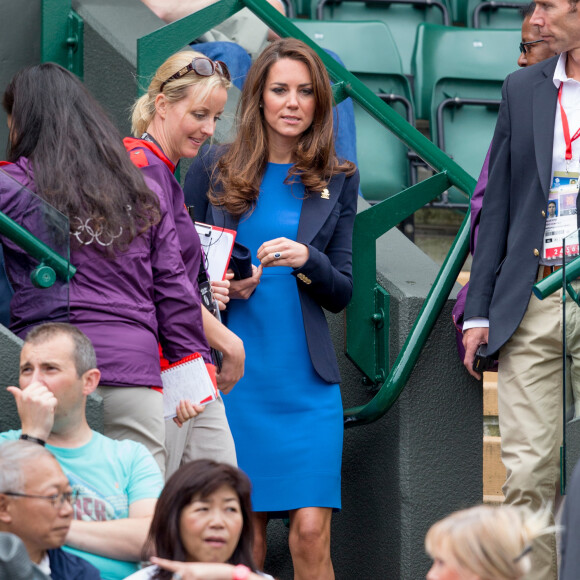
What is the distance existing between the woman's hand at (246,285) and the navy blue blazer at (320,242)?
13 centimetres

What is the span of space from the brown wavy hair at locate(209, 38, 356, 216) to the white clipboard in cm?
28

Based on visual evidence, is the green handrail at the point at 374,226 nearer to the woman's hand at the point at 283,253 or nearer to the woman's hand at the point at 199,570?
the woman's hand at the point at 283,253

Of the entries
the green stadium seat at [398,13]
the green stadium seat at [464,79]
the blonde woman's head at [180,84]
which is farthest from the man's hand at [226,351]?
the green stadium seat at [398,13]

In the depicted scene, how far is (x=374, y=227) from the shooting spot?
4855 millimetres

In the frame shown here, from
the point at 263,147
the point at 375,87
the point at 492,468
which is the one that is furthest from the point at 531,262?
the point at 375,87

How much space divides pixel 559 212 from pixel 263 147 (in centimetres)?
108

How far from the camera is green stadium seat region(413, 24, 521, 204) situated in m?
7.29

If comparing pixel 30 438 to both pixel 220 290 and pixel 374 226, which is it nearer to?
pixel 220 290

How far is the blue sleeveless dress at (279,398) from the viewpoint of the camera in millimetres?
4309

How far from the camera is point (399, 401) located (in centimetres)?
465

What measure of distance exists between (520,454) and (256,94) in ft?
5.14

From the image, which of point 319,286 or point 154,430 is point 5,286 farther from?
point 319,286

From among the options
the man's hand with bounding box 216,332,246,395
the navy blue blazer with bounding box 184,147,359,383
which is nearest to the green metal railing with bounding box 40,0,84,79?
the navy blue blazer with bounding box 184,147,359,383

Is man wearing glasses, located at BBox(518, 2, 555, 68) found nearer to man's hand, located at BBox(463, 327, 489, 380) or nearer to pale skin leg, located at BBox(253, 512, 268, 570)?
man's hand, located at BBox(463, 327, 489, 380)
